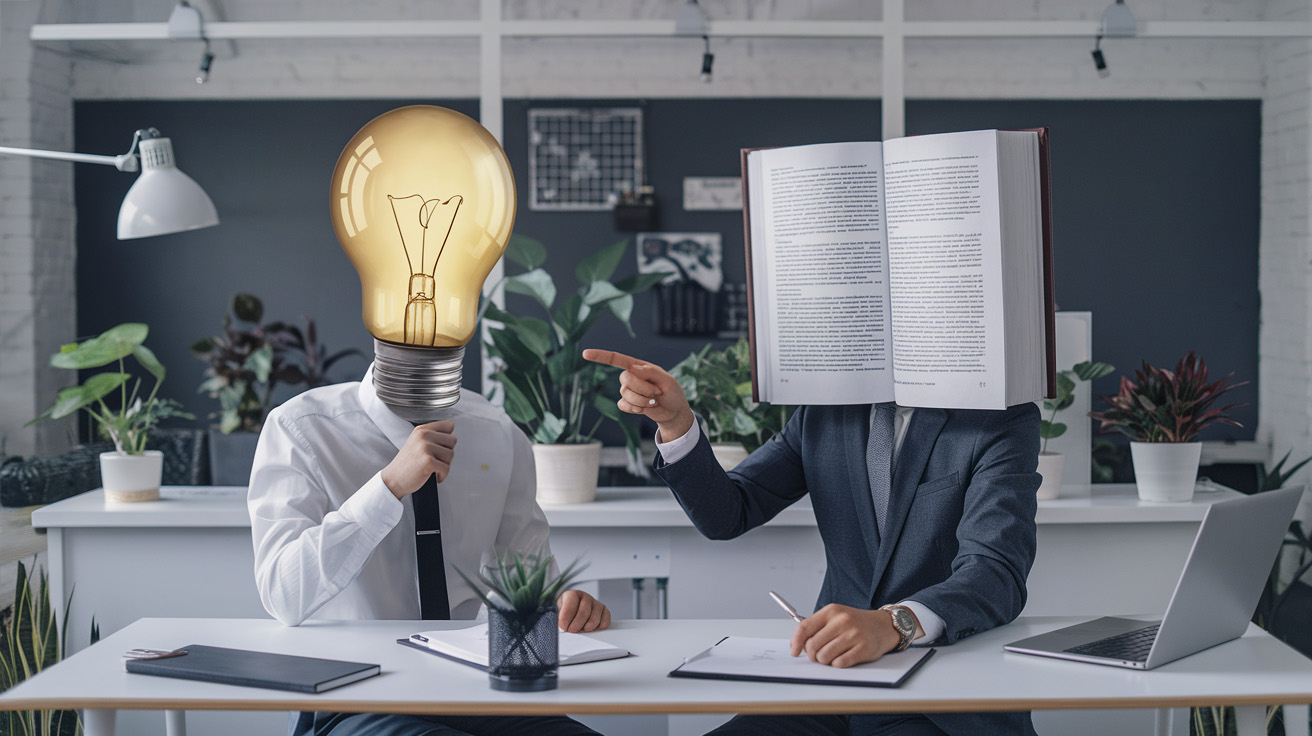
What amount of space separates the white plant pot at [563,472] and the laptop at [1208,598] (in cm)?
126

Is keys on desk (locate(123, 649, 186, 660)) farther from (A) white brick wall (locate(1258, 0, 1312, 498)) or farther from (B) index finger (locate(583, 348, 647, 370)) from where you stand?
(A) white brick wall (locate(1258, 0, 1312, 498))

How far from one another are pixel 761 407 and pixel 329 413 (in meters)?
1.13

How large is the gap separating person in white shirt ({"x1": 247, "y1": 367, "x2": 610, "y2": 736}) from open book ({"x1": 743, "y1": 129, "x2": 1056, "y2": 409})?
18.6 inches

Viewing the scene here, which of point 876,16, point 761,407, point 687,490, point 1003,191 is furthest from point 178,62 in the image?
point 1003,191

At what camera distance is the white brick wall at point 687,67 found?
15.6 ft

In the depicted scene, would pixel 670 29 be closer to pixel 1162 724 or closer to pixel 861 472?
pixel 861 472

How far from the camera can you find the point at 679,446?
5.07 feet

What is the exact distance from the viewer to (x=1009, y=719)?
4.23ft

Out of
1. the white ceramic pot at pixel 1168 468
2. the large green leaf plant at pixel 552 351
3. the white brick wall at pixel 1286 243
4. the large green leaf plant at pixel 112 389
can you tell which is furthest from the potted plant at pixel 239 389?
the white brick wall at pixel 1286 243

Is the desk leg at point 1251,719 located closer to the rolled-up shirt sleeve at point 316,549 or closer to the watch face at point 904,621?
the watch face at point 904,621

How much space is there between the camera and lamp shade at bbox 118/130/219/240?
2.32m

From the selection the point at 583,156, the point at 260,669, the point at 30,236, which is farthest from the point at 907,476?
the point at 30,236

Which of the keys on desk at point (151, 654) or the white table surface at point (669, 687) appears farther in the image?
the keys on desk at point (151, 654)

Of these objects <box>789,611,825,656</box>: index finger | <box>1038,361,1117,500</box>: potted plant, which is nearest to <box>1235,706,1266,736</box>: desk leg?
<box>789,611,825,656</box>: index finger
